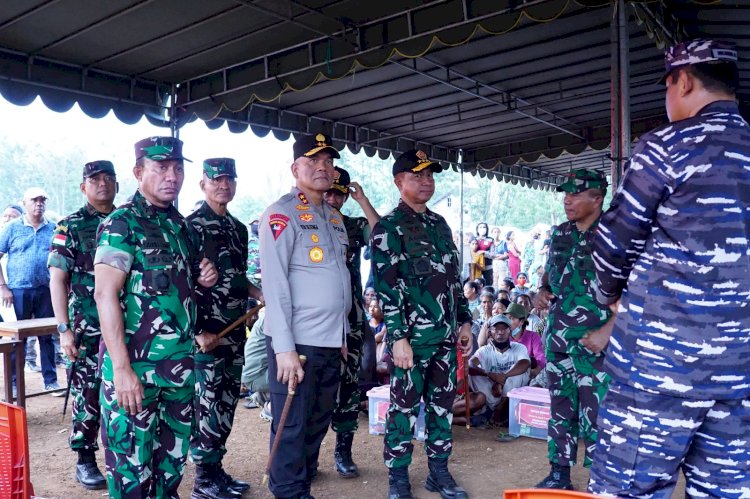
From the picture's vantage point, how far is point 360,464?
406cm

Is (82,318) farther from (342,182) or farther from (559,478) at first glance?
(559,478)

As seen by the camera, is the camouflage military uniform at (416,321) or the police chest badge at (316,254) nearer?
the police chest badge at (316,254)

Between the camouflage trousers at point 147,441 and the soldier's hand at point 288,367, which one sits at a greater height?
the soldier's hand at point 288,367

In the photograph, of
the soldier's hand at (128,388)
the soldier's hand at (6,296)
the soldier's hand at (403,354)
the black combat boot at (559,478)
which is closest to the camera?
the soldier's hand at (128,388)

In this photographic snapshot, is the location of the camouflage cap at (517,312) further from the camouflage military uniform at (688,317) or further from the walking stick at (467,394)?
the camouflage military uniform at (688,317)

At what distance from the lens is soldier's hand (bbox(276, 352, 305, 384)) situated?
2.67 m

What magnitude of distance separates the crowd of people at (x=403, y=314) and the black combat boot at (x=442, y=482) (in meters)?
0.01

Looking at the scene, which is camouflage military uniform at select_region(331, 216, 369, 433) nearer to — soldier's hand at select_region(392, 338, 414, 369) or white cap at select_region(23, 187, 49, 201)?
soldier's hand at select_region(392, 338, 414, 369)

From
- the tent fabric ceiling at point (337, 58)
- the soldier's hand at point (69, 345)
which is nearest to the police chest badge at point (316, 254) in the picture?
the soldier's hand at point (69, 345)

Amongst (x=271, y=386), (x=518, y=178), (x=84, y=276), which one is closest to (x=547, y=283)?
(x=271, y=386)

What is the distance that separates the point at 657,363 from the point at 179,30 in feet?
17.7

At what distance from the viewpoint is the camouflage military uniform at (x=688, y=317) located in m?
1.65

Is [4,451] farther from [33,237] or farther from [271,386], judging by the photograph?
[33,237]

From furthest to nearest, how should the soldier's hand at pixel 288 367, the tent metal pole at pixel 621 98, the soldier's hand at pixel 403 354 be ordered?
the tent metal pole at pixel 621 98, the soldier's hand at pixel 403 354, the soldier's hand at pixel 288 367
